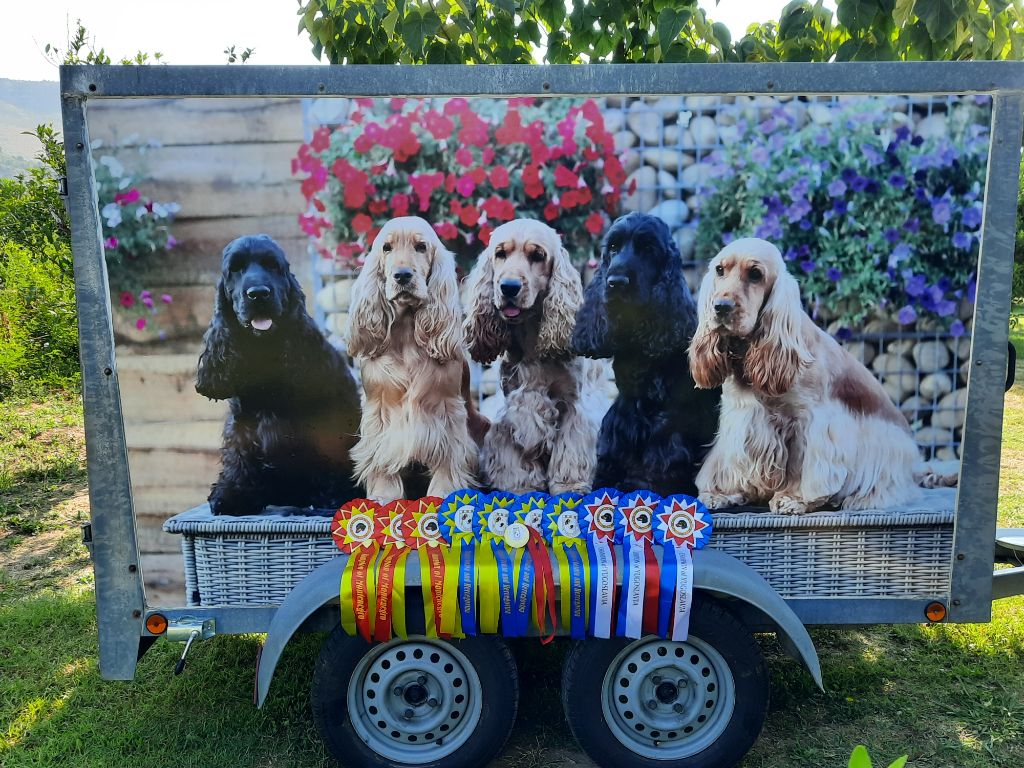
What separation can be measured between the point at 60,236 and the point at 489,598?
7216 millimetres

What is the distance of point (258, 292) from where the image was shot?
2.74 meters

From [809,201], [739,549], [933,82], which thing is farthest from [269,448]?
[933,82]

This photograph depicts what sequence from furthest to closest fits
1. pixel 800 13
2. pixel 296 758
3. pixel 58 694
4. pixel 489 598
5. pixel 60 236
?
1. pixel 60 236
2. pixel 800 13
3. pixel 58 694
4. pixel 296 758
5. pixel 489 598

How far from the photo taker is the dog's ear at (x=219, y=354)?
110 inches

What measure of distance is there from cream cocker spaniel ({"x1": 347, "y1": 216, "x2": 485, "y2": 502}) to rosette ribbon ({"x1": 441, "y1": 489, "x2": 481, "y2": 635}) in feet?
0.20

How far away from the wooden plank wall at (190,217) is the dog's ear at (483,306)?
568mm

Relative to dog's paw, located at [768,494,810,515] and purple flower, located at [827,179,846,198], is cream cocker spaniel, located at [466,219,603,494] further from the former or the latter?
purple flower, located at [827,179,846,198]

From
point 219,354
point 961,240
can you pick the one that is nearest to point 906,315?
point 961,240

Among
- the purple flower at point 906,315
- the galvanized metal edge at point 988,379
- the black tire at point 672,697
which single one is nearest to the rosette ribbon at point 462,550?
the black tire at point 672,697

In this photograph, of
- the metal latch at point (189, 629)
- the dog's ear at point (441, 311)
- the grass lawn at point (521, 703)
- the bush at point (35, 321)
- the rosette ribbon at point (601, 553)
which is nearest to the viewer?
the dog's ear at point (441, 311)

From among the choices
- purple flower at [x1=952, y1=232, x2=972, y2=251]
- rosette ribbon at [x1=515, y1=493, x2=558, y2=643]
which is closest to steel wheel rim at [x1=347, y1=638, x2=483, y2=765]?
rosette ribbon at [x1=515, y1=493, x2=558, y2=643]

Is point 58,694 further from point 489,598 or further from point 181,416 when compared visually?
point 489,598

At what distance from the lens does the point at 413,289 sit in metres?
2.76

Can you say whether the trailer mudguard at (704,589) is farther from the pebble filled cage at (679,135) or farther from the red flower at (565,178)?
the red flower at (565,178)
